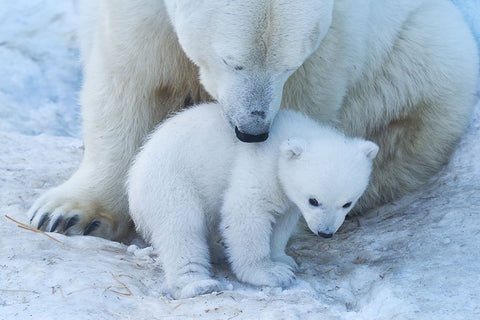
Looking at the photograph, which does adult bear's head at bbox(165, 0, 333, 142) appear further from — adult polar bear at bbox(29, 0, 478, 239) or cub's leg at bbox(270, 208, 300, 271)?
cub's leg at bbox(270, 208, 300, 271)

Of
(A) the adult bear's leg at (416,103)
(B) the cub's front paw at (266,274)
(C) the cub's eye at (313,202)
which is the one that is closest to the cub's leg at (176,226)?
(B) the cub's front paw at (266,274)

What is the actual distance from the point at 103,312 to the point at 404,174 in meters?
1.94

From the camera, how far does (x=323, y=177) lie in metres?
2.27

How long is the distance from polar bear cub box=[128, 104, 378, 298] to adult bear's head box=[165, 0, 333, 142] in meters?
0.12

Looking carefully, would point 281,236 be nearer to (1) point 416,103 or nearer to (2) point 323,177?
(2) point 323,177

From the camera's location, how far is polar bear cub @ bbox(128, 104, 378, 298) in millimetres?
2289

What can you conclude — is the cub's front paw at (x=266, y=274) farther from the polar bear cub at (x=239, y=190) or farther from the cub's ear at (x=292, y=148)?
the cub's ear at (x=292, y=148)

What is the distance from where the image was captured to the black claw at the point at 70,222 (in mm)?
2914

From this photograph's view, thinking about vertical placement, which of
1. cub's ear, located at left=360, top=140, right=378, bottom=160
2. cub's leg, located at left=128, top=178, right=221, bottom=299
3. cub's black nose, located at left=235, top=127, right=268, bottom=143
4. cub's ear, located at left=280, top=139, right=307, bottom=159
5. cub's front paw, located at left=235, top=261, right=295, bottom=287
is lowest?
cub's front paw, located at left=235, top=261, right=295, bottom=287

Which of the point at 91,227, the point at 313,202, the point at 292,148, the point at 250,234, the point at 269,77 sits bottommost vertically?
the point at 91,227

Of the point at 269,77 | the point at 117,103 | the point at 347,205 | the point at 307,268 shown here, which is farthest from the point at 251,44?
the point at 117,103

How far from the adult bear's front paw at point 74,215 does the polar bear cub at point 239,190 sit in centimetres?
48

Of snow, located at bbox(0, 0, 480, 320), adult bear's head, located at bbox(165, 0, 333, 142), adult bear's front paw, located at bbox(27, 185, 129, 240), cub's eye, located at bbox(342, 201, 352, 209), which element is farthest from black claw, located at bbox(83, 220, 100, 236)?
cub's eye, located at bbox(342, 201, 352, 209)

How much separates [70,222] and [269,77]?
108 cm
